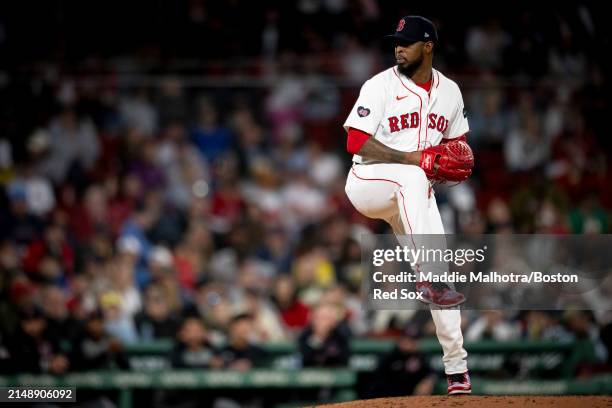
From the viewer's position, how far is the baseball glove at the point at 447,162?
5.88 metres

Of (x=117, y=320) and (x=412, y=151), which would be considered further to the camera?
(x=117, y=320)

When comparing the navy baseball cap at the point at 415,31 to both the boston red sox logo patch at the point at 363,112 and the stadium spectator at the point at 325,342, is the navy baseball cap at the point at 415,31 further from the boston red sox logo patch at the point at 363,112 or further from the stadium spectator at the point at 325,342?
the stadium spectator at the point at 325,342

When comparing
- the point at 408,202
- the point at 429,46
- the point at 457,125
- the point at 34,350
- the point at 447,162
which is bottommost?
the point at 34,350

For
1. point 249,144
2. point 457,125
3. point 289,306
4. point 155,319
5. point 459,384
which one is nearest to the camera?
point 459,384

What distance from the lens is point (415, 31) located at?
5.93m

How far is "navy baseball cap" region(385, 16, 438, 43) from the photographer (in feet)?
19.4

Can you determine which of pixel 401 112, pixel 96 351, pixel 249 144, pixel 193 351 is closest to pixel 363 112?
Result: pixel 401 112

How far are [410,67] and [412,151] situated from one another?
46 centimetres

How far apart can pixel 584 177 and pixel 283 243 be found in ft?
10.9

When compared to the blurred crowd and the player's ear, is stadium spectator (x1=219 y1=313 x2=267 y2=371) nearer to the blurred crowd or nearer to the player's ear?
the blurred crowd

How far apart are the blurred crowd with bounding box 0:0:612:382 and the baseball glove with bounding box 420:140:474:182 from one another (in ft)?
14.6

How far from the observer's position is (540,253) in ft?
27.5

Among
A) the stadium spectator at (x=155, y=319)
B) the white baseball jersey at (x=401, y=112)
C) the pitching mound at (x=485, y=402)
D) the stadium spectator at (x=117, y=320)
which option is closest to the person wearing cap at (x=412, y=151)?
the white baseball jersey at (x=401, y=112)

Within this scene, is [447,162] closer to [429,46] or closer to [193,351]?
[429,46]
